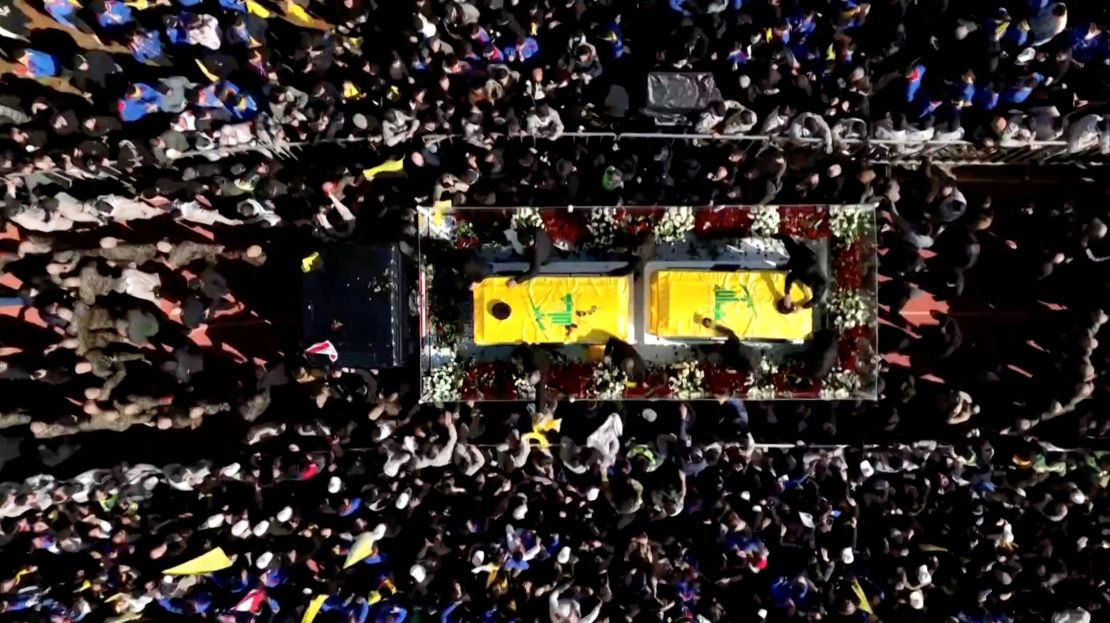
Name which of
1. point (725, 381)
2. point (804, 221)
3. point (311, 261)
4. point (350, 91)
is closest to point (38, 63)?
point (350, 91)

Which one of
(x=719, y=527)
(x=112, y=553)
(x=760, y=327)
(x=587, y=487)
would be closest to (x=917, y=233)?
(x=760, y=327)

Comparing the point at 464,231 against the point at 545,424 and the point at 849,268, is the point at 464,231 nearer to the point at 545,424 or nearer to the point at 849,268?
the point at 545,424

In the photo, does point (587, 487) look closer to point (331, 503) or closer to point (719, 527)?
point (719, 527)

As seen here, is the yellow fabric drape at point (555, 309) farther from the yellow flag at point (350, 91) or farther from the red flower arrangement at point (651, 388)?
the yellow flag at point (350, 91)

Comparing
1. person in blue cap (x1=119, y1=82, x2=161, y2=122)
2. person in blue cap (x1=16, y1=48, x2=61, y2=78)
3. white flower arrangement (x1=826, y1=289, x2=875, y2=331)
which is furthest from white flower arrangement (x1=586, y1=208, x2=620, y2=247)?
person in blue cap (x1=16, y1=48, x2=61, y2=78)

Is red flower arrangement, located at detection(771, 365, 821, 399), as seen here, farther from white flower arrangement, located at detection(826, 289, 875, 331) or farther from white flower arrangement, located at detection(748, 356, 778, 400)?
white flower arrangement, located at detection(826, 289, 875, 331)

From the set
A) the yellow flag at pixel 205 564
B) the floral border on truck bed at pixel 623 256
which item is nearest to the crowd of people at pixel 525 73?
the floral border on truck bed at pixel 623 256
